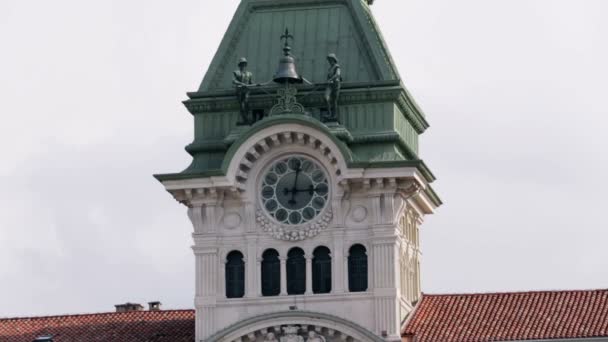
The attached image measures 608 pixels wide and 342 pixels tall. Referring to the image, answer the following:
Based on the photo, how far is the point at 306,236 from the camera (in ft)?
316

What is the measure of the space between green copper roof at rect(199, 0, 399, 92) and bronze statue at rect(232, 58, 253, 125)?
1.27 metres

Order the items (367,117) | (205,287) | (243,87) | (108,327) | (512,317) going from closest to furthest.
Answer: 1. (512,317)
2. (205,287)
3. (243,87)
4. (367,117)
5. (108,327)

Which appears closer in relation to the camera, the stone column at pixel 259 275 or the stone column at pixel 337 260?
the stone column at pixel 337 260

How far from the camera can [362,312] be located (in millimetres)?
95438

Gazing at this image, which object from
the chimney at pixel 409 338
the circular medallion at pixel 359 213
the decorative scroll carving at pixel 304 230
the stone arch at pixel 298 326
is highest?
the circular medallion at pixel 359 213

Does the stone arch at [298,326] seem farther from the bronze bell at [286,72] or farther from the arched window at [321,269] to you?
the bronze bell at [286,72]

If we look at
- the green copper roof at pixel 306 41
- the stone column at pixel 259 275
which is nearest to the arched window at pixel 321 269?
the stone column at pixel 259 275

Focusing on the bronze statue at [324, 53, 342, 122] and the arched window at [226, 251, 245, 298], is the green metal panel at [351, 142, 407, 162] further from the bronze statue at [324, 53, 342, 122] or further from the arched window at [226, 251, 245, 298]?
the arched window at [226, 251, 245, 298]

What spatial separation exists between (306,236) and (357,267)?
2.26m

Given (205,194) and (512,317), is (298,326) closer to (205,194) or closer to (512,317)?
(205,194)

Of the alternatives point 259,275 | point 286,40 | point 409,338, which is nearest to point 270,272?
point 259,275

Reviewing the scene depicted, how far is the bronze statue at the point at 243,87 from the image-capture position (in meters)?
97.1

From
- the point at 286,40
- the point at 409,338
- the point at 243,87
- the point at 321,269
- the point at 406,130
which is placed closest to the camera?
the point at 409,338

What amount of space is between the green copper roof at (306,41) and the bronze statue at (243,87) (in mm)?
1265
